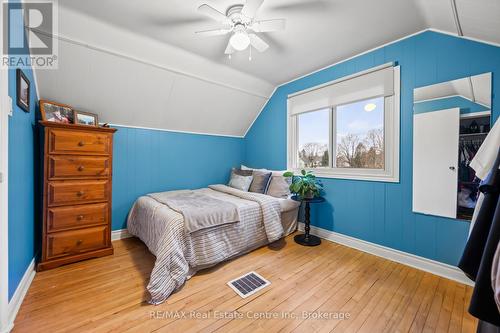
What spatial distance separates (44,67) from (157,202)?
1.86 metres

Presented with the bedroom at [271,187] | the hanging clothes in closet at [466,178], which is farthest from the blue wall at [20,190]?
the hanging clothes in closet at [466,178]

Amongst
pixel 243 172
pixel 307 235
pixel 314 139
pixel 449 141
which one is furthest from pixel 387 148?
pixel 243 172

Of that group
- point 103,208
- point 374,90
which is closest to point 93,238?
point 103,208

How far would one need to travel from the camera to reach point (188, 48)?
2570mm

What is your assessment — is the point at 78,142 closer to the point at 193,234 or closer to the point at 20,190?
the point at 20,190

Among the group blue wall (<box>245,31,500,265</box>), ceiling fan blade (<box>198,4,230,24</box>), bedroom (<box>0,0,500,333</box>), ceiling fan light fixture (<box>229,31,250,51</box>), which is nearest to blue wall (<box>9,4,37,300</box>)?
bedroom (<box>0,0,500,333</box>)

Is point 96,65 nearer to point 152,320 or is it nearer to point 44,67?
point 44,67

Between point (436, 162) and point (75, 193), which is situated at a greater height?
point (436, 162)

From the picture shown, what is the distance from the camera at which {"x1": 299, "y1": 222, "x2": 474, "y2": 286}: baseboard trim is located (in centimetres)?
197

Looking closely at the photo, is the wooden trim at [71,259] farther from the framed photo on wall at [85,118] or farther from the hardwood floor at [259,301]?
the framed photo on wall at [85,118]

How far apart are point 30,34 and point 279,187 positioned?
323 cm

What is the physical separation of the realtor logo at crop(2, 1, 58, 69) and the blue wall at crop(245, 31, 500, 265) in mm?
3104

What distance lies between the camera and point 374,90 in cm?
253

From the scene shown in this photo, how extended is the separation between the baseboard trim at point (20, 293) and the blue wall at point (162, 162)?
3.43ft
